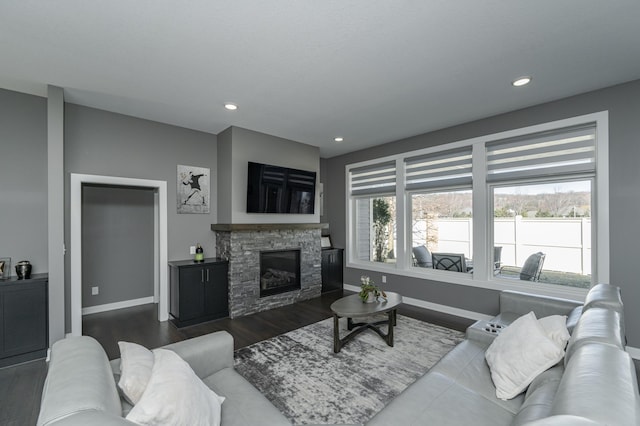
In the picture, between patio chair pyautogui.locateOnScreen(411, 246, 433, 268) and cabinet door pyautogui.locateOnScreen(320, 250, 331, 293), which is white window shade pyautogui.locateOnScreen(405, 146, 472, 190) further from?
cabinet door pyautogui.locateOnScreen(320, 250, 331, 293)

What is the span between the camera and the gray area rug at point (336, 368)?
2199mm

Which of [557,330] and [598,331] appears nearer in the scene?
[598,331]

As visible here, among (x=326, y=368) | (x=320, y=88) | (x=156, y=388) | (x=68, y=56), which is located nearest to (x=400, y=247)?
(x=326, y=368)

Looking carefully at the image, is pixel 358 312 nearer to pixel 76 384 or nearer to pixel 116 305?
pixel 76 384

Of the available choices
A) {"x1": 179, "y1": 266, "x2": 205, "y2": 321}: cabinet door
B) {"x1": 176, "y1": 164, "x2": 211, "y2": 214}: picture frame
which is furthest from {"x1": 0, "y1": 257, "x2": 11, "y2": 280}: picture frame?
{"x1": 176, "y1": 164, "x2": 211, "y2": 214}: picture frame

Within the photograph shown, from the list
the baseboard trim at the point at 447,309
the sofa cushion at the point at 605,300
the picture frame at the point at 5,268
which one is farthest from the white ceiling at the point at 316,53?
the baseboard trim at the point at 447,309

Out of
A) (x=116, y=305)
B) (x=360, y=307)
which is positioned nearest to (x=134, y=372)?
(x=360, y=307)

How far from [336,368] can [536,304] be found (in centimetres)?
212

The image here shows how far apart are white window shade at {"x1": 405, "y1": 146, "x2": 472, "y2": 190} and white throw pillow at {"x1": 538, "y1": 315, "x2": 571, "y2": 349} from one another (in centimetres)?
273

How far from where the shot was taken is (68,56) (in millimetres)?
2484

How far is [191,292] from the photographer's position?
398 cm

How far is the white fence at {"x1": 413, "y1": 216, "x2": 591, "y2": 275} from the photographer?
3416 millimetres

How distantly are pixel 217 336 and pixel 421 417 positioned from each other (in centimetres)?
136

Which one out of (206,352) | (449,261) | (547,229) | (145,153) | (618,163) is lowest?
(206,352)
